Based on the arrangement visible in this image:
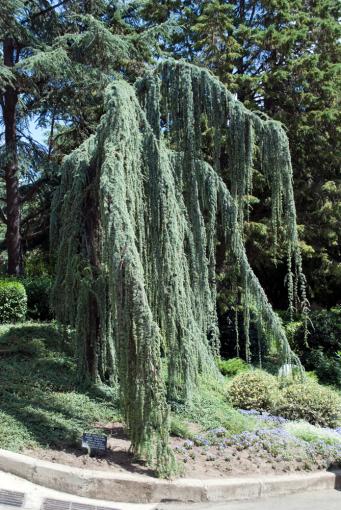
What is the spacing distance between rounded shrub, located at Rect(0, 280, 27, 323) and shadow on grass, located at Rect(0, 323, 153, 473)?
242 cm

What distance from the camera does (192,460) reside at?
5.71 meters

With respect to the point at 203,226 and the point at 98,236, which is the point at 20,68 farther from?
the point at 203,226

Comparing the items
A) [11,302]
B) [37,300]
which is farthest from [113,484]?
[37,300]

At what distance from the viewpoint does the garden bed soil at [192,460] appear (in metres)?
5.23

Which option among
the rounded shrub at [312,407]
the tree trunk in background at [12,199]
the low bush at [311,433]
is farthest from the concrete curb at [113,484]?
the tree trunk in background at [12,199]

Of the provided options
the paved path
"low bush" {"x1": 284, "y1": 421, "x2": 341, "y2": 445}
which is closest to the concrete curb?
the paved path

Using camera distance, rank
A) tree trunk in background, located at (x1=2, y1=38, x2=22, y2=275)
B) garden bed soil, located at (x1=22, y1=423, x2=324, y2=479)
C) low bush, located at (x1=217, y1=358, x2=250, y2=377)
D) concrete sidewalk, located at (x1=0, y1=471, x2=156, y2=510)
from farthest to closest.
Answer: tree trunk in background, located at (x1=2, y1=38, x2=22, y2=275) < low bush, located at (x1=217, y1=358, x2=250, y2=377) < garden bed soil, located at (x1=22, y1=423, x2=324, y2=479) < concrete sidewalk, located at (x1=0, y1=471, x2=156, y2=510)

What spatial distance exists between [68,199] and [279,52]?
10889 mm

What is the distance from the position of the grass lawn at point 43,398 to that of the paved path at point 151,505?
1.85 ft

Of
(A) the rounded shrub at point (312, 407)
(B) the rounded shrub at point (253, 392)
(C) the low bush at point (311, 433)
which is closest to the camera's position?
(C) the low bush at point (311, 433)

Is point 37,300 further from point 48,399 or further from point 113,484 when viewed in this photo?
point 113,484

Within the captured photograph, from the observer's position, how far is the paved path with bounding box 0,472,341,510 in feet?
15.1

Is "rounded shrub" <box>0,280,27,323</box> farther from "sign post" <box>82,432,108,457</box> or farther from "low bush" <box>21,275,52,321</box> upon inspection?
"sign post" <box>82,432,108,457</box>

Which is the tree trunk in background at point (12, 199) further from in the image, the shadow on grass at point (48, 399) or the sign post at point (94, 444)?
the sign post at point (94, 444)
